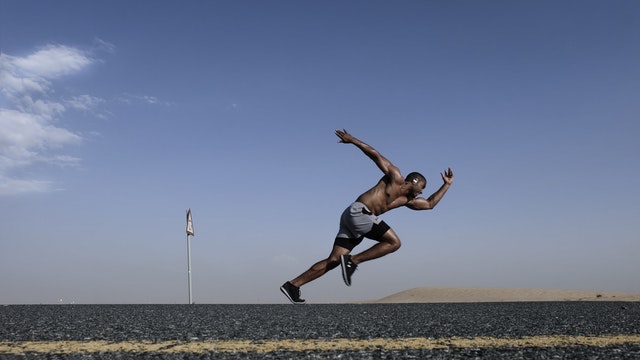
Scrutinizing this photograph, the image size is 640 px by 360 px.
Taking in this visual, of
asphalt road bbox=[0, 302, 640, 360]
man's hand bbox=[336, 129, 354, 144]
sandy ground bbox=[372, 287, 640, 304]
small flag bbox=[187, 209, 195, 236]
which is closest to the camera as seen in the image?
asphalt road bbox=[0, 302, 640, 360]

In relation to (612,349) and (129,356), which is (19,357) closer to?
(129,356)

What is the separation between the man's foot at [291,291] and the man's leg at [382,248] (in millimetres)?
875

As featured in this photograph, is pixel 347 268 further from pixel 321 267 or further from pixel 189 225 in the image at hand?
pixel 189 225

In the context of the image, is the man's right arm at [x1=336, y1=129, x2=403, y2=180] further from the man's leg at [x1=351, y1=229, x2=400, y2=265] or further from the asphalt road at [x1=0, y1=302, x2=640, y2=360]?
the asphalt road at [x1=0, y1=302, x2=640, y2=360]

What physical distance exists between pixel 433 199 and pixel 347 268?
5.30 feet

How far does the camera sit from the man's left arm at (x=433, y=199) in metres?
7.37

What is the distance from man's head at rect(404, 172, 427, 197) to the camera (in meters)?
6.99

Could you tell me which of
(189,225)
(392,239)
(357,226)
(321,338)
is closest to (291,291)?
(357,226)

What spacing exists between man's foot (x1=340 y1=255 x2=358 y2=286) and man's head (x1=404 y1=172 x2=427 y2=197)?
1173mm

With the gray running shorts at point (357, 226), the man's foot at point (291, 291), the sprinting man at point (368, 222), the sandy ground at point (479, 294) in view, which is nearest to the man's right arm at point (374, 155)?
the sprinting man at point (368, 222)

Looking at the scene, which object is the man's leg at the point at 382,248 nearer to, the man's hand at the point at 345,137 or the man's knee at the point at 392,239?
the man's knee at the point at 392,239

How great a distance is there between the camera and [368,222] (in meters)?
6.99

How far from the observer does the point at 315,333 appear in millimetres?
4176

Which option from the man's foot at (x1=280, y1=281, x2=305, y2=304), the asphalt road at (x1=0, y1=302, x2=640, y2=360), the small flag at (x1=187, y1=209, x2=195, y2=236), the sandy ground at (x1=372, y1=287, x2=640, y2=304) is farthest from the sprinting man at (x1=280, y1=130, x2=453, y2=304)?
the sandy ground at (x1=372, y1=287, x2=640, y2=304)
